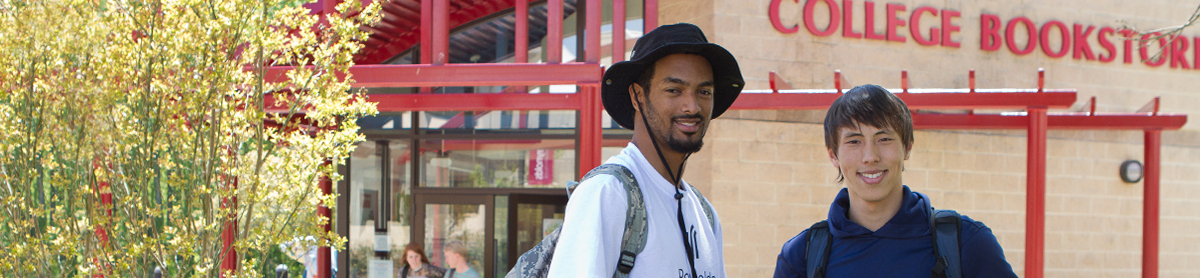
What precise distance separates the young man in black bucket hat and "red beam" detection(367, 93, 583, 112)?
220 inches

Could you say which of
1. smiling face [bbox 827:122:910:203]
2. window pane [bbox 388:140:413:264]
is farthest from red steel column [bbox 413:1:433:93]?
smiling face [bbox 827:122:910:203]

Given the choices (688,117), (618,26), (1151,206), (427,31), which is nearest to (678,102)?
(688,117)

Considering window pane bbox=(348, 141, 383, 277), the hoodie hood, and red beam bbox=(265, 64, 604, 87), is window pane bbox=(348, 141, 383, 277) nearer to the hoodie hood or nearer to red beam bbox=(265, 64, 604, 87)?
red beam bbox=(265, 64, 604, 87)

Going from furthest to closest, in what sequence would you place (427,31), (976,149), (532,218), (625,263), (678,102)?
(976,149), (532,218), (427,31), (678,102), (625,263)

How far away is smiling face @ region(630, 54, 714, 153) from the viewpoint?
1.74m

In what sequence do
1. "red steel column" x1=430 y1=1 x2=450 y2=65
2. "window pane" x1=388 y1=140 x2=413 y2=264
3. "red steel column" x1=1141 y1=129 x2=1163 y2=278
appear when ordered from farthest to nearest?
"window pane" x1=388 y1=140 x2=413 y2=264 < "red steel column" x1=1141 y1=129 x2=1163 y2=278 < "red steel column" x1=430 y1=1 x2=450 y2=65

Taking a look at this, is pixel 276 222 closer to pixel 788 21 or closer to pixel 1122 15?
pixel 788 21

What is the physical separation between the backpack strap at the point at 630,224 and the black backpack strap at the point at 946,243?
29.5 inches

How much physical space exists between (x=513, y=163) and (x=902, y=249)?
6.71 m

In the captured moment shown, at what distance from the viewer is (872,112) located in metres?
2.04

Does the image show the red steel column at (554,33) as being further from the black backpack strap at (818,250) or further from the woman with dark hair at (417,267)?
the black backpack strap at (818,250)

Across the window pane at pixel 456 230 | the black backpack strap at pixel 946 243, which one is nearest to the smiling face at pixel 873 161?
the black backpack strap at pixel 946 243

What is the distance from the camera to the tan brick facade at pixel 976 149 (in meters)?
7.75

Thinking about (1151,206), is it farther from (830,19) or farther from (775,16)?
(775,16)
